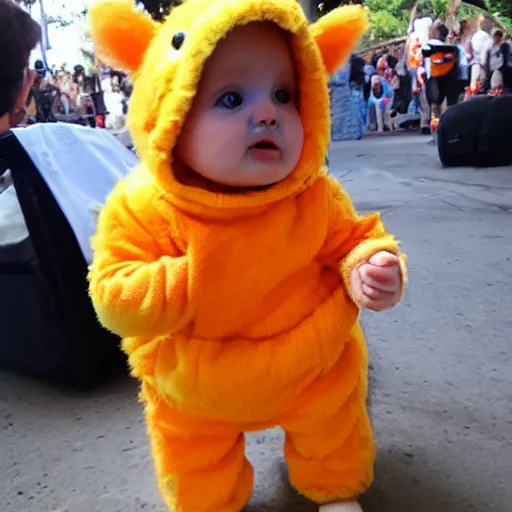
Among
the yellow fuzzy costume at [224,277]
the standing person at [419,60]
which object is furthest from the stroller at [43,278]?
the standing person at [419,60]

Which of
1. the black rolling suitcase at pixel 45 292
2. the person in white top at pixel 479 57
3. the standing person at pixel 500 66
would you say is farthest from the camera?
the person in white top at pixel 479 57

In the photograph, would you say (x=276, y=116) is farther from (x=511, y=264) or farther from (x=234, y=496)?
(x=511, y=264)

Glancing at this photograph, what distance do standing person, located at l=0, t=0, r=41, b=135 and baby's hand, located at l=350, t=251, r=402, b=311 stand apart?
0.72 meters

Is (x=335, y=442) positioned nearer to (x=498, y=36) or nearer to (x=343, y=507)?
(x=343, y=507)

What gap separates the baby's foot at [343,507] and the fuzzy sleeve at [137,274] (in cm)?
28

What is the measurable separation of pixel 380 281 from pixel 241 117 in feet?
0.69

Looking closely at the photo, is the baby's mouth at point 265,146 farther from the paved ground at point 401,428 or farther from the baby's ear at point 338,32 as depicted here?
the paved ground at point 401,428

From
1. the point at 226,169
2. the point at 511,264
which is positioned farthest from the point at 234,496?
the point at 511,264

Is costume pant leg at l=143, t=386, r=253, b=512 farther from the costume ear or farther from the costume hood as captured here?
the costume ear

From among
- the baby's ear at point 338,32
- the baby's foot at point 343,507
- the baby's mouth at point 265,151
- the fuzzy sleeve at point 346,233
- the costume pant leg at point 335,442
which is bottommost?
the baby's foot at point 343,507

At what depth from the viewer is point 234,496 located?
74 centimetres

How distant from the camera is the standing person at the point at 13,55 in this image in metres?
1.05

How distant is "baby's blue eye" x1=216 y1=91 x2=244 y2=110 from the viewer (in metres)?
0.63

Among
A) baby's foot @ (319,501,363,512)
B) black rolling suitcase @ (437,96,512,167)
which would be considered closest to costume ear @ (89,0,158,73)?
baby's foot @ (319,501,363,512)
